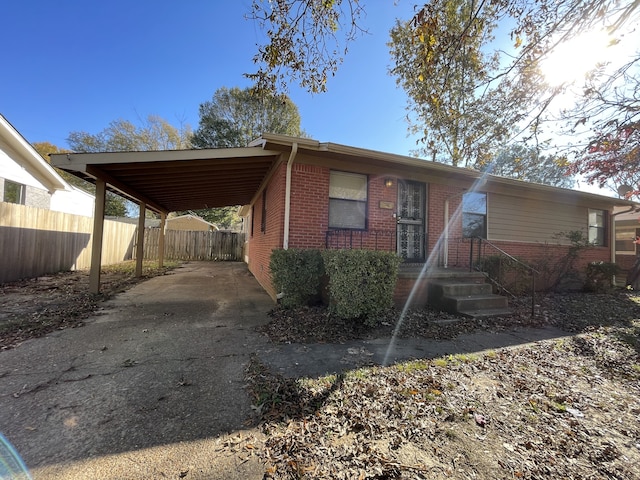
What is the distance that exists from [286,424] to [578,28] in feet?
20.1

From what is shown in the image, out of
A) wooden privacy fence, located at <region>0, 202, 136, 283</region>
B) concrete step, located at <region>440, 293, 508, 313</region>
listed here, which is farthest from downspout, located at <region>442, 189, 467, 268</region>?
wooden privacy fence, located at <region>0, 202, 136, 283</region>

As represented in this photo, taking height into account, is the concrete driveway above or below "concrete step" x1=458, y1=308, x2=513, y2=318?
below

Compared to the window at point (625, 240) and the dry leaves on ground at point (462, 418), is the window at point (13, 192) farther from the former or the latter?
the window at point (625, 240)

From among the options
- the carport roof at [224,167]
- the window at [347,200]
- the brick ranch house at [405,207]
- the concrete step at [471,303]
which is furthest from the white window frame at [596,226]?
the window at [347,200]

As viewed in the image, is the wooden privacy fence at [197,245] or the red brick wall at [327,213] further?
the wooden privacy fence at [197,245]

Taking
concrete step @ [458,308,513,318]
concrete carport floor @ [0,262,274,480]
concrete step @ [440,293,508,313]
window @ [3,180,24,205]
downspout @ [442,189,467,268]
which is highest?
window @ [3,180,24,205]

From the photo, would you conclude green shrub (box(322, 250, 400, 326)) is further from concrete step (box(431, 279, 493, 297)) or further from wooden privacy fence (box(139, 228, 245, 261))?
wooden privacy fence (box(139, 228, 245, 261))

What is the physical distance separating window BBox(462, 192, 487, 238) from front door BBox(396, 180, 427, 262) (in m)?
1.33

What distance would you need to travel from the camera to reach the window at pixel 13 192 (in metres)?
9.45

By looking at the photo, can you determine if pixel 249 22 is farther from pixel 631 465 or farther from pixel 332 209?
pixel 631 465

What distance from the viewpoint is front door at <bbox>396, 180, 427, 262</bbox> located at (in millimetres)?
6902

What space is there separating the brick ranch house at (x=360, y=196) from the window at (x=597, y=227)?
0.62 metres

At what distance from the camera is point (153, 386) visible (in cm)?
261

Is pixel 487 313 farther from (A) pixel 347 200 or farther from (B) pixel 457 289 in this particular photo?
(A) pixel 347 200
